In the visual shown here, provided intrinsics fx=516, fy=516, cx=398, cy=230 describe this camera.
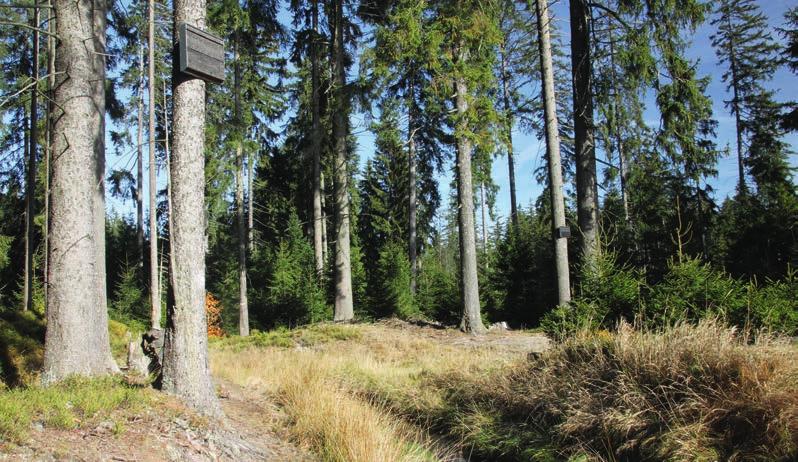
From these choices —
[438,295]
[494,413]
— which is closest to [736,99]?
[438,295]

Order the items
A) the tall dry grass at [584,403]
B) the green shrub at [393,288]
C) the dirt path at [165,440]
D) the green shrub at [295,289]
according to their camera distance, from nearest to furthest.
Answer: the dirt path at [165,440], the tall dry grass at [584,403], the green shrub at [393,288], the green shrub at [295,289]

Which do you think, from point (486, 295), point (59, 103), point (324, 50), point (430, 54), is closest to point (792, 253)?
point (486, 295)

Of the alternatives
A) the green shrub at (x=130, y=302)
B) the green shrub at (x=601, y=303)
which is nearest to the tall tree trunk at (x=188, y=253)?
the green shrub at (x=601, y=303)

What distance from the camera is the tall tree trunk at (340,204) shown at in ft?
52.6

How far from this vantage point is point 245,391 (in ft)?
22.0

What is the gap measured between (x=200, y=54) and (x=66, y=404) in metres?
3.26

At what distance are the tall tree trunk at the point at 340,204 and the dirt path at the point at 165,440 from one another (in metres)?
10.6

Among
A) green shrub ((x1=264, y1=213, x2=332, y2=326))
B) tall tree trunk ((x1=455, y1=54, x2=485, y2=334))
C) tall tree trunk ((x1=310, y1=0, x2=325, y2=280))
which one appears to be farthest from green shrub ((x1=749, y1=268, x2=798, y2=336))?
green shrub ((x1=264, y1=213, x2=332, y2=326))

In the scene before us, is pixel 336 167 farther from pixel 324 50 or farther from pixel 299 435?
pixel 299 435

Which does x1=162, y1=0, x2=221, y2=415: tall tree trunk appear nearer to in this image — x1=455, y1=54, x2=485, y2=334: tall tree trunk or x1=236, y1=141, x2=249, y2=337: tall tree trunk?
x1=455, y1=54, x2=485, y2=334: tall tree trunk

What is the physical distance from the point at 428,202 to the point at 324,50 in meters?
14.2

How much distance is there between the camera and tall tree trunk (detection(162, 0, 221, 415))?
475cm

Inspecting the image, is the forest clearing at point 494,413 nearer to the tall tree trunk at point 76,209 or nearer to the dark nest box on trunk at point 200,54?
the tall tree trunk at point 76,209

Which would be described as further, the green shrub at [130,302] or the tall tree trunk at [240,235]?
the green shrub at [130,302]
